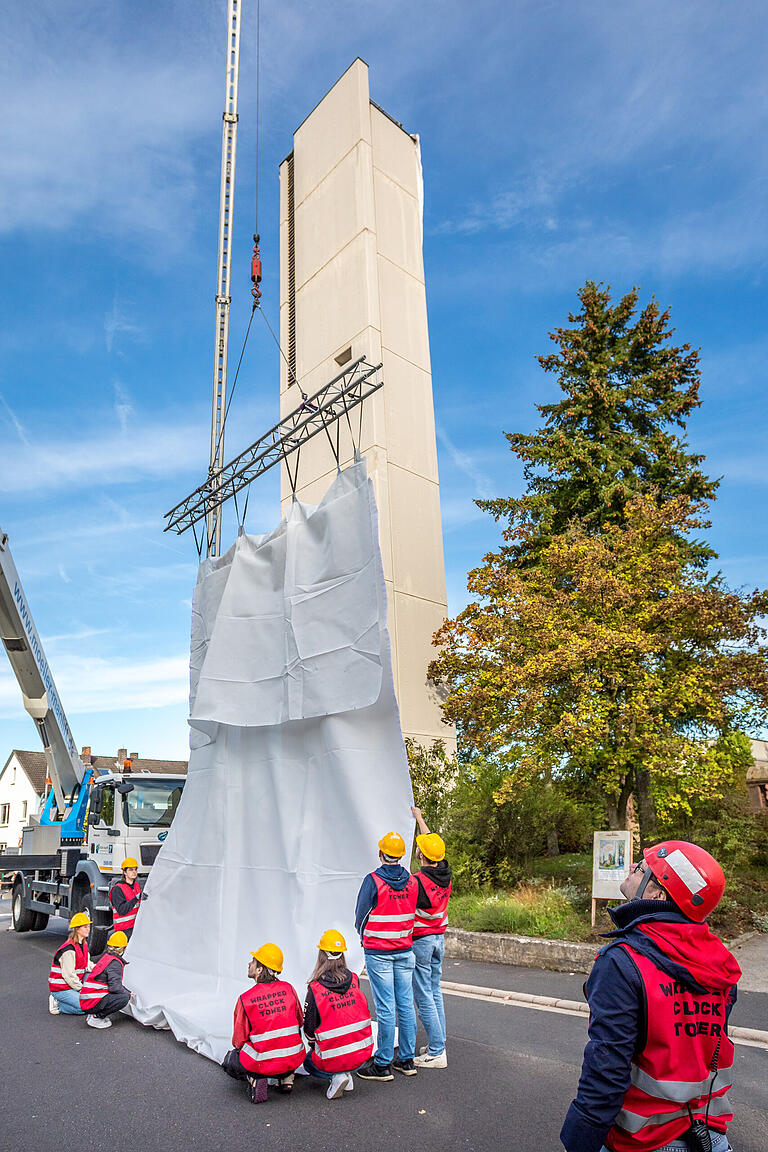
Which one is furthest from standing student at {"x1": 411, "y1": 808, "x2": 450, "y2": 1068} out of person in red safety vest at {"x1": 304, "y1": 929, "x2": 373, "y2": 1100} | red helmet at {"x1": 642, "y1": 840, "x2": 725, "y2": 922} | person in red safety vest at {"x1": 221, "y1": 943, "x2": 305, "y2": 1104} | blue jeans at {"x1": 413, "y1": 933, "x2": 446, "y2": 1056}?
red helmet at {"x1": 642, "y1": 840, "x2": 725, "y2": 922}

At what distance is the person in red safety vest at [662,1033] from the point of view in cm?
243

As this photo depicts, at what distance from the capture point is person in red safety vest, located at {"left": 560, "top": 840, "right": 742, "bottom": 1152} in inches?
95.8

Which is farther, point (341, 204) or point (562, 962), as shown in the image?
point (341, 204)

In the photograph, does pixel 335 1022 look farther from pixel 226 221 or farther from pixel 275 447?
pixel 226 221

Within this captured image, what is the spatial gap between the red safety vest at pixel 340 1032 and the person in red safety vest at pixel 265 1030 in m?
0.18

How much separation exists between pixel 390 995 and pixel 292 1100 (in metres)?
1.01

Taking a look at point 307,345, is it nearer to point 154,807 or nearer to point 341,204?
point 341,204

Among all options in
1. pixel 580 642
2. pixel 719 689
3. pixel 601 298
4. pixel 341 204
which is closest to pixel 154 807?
pixel 580 642

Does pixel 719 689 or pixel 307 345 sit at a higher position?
pixel 307 345

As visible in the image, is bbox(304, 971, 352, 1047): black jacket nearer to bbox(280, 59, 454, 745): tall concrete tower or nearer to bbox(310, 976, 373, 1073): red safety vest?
bbox(310, 976, 373, 1073): red safety vest

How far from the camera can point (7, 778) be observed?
48.1 meters

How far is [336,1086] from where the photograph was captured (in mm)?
5715

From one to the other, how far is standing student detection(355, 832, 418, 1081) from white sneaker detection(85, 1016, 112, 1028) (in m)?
3.29

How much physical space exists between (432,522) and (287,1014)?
682 inches
